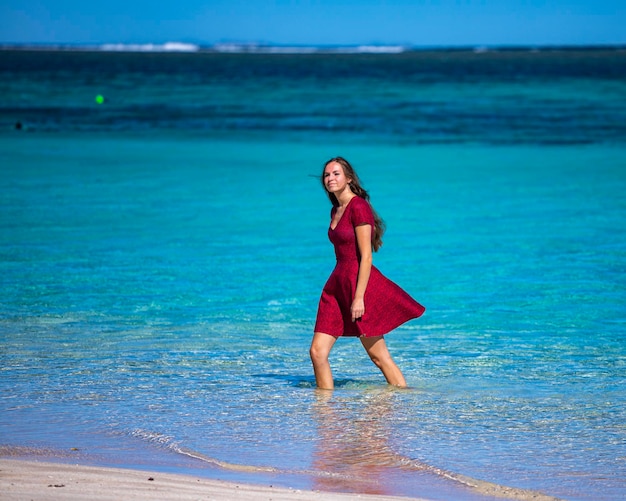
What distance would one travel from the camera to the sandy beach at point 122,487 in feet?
13.5

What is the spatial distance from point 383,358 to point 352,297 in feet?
1.80

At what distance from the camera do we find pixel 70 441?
5.22 meters

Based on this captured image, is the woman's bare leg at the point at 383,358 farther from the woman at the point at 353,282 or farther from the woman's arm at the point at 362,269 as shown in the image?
the woman's arm at the point at 362,269

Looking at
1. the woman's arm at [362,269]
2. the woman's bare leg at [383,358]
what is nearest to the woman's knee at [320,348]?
the woman's bare leg at [383,358]

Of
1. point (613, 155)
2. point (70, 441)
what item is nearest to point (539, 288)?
point (70, 441)

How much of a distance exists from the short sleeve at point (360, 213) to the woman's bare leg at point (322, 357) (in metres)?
0.70

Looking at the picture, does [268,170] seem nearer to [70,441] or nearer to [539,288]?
[539,288]

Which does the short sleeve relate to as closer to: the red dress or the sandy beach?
the red dress

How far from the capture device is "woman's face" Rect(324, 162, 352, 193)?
5.86 metres

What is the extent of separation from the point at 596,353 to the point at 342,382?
6.82 feet

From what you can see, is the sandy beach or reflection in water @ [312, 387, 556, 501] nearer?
the sandy beach

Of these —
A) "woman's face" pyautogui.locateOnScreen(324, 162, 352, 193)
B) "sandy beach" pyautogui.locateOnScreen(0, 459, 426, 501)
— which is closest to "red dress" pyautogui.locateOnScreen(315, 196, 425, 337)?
"woman's face" pyautogui.locateOnScreen(324, 162, 352, 193)

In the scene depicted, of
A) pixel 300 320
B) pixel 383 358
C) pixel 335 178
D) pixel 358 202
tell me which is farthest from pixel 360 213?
pixel 300 320

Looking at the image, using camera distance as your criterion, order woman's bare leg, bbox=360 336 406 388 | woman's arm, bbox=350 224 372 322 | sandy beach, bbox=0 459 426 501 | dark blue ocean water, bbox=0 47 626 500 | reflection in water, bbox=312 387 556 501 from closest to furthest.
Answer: sandy beach, bbox=0 459 426 501 → reflection in water, bbox=312 387 556 501 → dark blue ocean water, bbox=0 47 626 500 → woman's arm, bbox=350 224 372 322 → woman's bare leg, bbox=360 336 406 388
